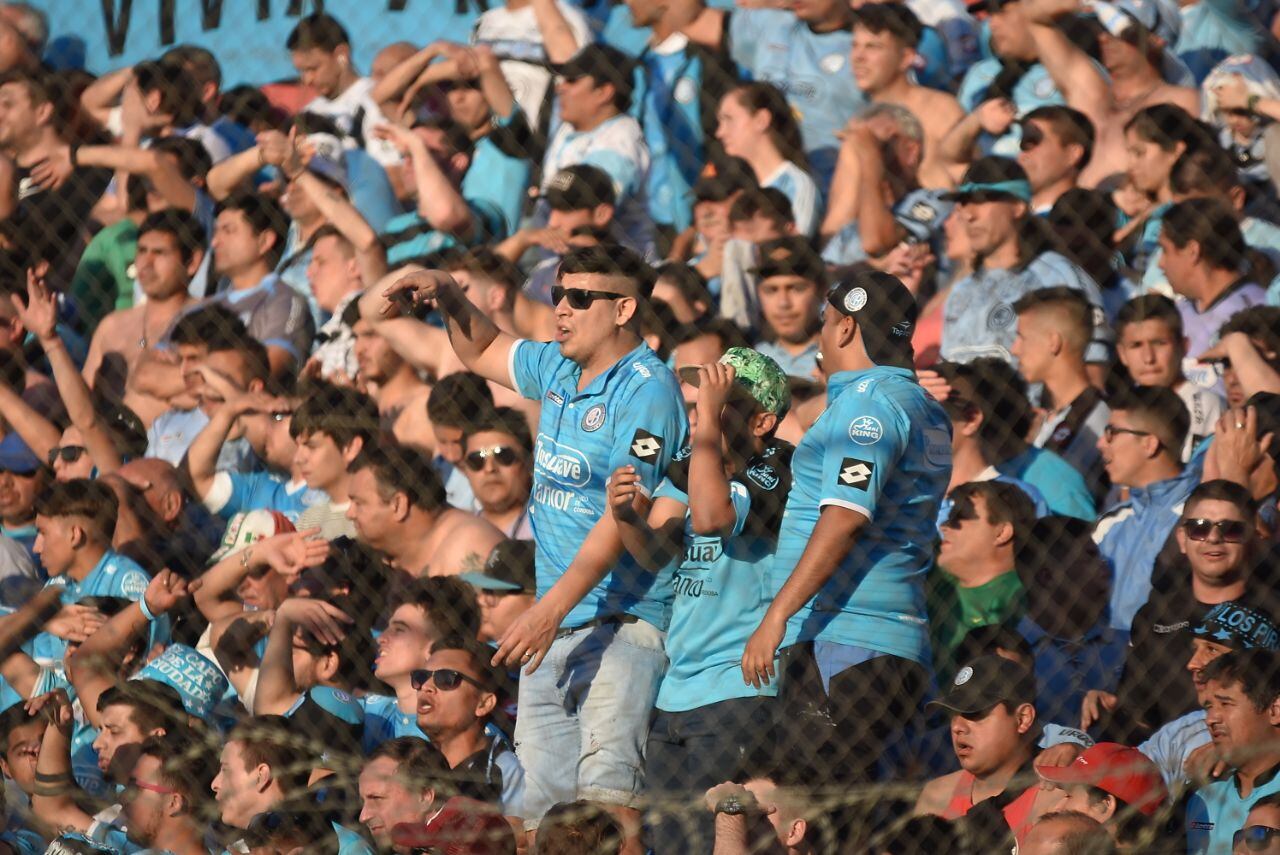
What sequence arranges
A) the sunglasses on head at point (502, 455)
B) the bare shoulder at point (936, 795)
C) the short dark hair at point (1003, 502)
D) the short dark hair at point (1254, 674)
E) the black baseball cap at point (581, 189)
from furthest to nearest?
the black baseball cap at point (581, 189) < the sunglasses on head at point (502, 455) < the short dark hair at point (1003, 502) < the bare shoulder at point (936, 795) < the short dark hair at point (1254, 674)

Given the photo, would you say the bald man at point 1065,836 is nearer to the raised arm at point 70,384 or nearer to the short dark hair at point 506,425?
the short dark hair at point 506,425

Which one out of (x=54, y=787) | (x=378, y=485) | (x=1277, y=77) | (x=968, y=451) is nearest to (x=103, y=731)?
(x=54, y=787)

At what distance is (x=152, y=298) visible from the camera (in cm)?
768

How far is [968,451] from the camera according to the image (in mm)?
5789

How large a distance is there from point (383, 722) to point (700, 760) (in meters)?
1.23

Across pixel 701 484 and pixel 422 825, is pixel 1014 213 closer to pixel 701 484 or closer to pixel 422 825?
pixel 701 484

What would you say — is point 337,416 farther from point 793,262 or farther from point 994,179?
point 994,179

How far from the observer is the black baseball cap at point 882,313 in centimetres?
471

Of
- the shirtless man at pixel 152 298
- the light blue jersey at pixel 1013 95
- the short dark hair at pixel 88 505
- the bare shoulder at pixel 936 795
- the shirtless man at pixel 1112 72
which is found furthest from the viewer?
the shirtless man at pixel 152 298

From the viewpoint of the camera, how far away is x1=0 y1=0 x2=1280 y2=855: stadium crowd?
4621 mm

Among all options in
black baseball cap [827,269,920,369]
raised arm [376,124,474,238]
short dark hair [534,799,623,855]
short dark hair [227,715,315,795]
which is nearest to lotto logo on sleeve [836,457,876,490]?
black baseball cap [827,269,920,369]

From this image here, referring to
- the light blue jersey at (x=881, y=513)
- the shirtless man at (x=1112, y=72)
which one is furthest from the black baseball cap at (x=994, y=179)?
the light blue jersey at (x=881, y=513)

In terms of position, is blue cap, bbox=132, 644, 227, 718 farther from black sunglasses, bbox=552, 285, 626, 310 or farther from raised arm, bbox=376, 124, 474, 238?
raised arm, bbox=376, 124, 474, 238

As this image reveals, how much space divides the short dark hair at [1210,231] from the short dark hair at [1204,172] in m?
0.31
